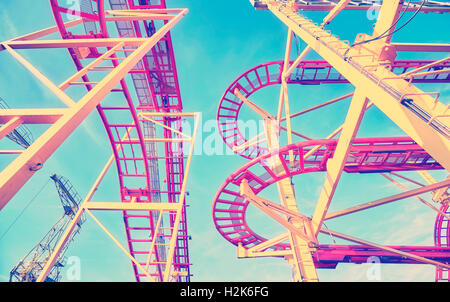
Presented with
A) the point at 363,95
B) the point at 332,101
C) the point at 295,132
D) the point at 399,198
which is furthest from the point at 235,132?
the point at 363,95

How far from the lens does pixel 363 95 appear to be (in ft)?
15.7

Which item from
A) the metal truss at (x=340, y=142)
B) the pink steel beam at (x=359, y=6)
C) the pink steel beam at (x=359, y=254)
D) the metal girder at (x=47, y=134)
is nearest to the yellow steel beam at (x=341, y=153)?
the metal truss at (x=340, y=142)

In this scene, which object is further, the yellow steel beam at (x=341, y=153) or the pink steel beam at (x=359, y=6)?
the pink steel beam at (x=359, y=6)

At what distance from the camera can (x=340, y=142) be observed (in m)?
5.96

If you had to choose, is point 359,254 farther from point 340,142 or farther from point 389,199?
point 340,142

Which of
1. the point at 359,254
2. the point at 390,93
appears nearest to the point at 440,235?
the point at 359,254

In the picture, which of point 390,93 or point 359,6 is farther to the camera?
point 359,6

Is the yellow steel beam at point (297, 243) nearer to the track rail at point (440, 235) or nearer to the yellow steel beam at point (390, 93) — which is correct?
the yellow steel beam at point (390, 93)

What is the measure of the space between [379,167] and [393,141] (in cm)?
110

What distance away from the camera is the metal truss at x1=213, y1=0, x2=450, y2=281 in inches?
159

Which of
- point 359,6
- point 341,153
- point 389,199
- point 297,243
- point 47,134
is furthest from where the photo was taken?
point 359,6

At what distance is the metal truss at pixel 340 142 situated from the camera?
4.04m

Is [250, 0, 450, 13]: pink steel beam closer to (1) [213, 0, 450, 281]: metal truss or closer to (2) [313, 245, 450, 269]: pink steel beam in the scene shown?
(1) [213, 0, 450, 281]: metal truss
